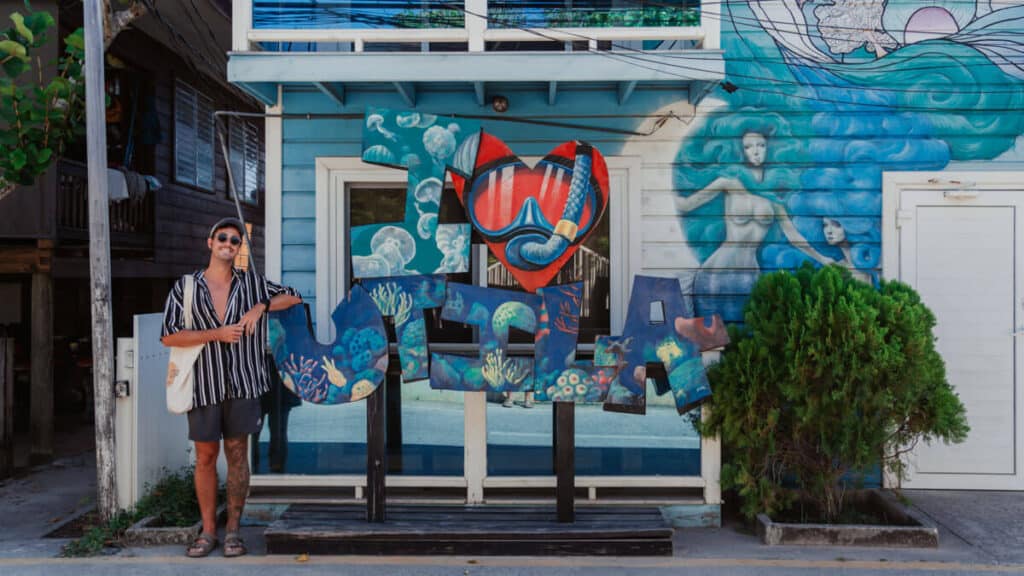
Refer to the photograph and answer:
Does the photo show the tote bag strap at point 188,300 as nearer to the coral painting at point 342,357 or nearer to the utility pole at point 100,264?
the coral painting at point 342,357

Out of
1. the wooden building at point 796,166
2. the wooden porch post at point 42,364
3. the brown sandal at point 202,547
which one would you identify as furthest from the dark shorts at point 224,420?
the wooden porch post at point 42,364

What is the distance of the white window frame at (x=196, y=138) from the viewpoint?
35.1 ft

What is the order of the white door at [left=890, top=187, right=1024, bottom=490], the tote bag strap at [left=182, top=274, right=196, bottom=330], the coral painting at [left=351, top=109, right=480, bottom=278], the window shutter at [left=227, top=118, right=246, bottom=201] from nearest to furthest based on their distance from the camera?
the tote bag strap at [left=182, top=274, right=196, bottom=330], the coral painting at [left=351, top=109, right=480, bottom=278], the white door at [left=890, top=187, right=1024, bottom=490], the window shutter at [left=227, top=118, right=246, bottom=201]

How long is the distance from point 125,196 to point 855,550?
23.8ft

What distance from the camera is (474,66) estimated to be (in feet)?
16.1

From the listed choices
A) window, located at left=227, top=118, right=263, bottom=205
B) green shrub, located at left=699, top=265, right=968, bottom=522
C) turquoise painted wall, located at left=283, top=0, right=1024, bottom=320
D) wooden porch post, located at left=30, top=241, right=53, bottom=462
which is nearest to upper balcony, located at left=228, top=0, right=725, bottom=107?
turquoise painted wall, located at left=283, top=0, right=1024, bottom=320

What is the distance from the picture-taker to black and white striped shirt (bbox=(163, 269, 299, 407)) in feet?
14.8

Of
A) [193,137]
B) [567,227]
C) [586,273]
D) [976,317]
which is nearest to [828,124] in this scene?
[976,317]

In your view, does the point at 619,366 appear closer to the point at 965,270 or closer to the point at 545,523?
the point at 545,523

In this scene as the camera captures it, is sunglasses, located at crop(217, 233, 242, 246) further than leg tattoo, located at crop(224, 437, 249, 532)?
No

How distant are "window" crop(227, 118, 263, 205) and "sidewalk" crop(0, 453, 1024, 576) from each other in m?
8.20

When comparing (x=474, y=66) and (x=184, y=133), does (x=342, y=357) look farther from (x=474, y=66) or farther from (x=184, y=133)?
(x=184, y=133)

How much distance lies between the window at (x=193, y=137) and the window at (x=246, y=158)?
0.40 meters

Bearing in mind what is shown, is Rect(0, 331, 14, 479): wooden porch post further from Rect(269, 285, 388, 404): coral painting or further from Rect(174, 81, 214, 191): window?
Rect(174, 81, 214, 191): window
